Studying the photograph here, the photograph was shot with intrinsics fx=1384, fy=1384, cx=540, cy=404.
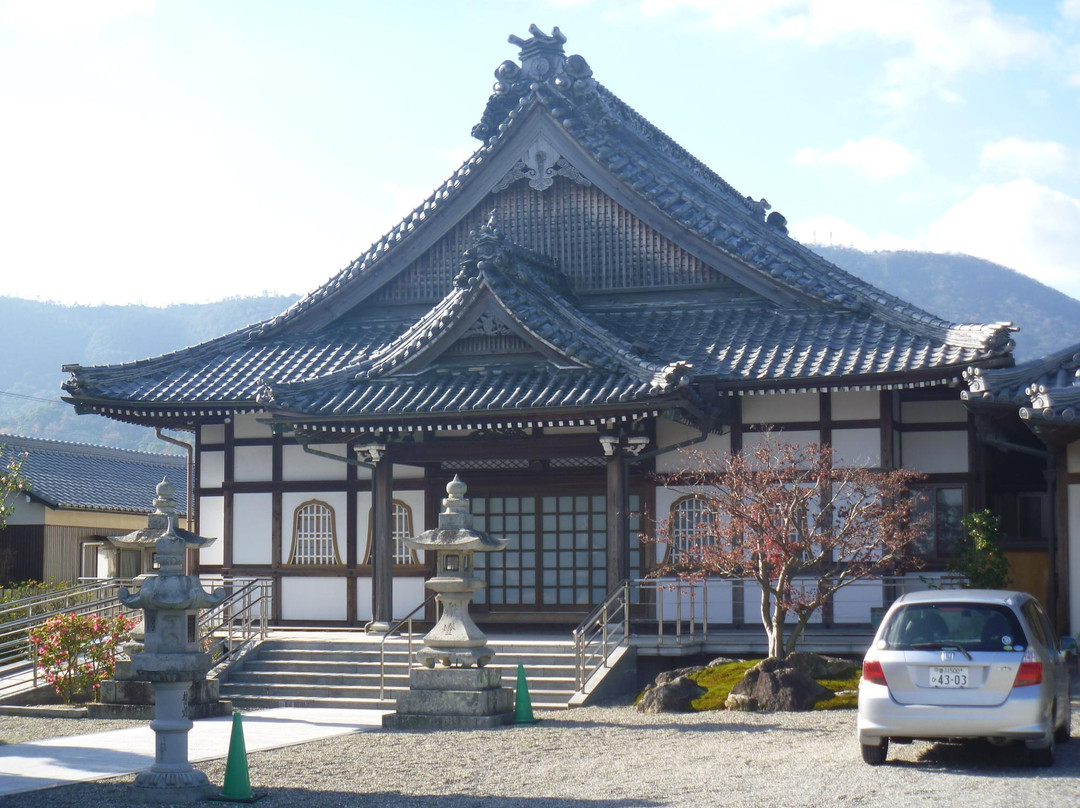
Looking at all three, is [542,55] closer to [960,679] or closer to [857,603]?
[857,603]

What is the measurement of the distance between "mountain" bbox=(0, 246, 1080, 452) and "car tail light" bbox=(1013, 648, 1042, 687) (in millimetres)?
121427

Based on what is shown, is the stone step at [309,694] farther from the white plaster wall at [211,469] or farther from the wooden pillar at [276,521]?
the white plaster wall at [211,469]

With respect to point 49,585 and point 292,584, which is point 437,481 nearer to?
point 292,584

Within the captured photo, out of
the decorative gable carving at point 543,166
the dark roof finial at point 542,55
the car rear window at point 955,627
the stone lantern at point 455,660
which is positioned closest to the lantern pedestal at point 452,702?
the stone lantern at point 455,660

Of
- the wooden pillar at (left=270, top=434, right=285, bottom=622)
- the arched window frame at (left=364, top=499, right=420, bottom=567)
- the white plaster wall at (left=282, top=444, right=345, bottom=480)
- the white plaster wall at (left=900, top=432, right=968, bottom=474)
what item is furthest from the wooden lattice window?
the white plaster wall at (left=900, top=432, right=968, bottom=474)

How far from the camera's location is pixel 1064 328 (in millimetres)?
137375

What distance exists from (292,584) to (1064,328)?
12619cm

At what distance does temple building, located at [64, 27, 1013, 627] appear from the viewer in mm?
21500

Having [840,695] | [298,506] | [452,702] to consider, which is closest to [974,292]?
[298,506]

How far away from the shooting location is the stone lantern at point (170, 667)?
12.2 m

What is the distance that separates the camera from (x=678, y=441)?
2278 centimetres

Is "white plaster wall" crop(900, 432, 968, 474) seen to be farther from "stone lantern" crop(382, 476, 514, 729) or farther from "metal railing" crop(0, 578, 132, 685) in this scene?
"metal railing" crop(0, 578, 132, 685)

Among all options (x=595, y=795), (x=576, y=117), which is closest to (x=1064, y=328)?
(x=576, y=117)

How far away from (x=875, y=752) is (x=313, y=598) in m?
14.4
